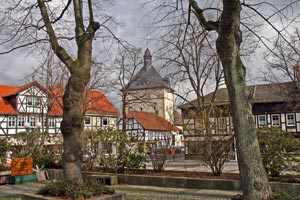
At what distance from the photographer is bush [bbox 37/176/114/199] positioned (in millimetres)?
6660

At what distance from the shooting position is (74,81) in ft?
24.8

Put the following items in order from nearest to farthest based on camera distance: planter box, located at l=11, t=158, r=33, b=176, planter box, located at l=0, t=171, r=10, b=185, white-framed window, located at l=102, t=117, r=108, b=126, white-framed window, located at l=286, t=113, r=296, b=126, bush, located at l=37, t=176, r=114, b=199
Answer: bush, located at l=37, t=176, r=114, b=199, planter box, located at l=0, t=171, r=10, b=185, planter box, located at l=11, t=158, r=33, b=176, white-framed window, located at l=286, t=113, r=296, b=126, white-framed window, located at l=102, t=117, r=108, b=126

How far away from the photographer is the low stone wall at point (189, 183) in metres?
10.3

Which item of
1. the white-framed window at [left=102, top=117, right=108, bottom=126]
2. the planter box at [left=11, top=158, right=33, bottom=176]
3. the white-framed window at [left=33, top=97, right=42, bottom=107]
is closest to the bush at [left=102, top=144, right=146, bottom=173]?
the planter box at [left=11, top=158, right=33, bottom=176]

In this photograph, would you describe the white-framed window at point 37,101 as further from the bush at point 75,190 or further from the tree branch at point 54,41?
the bush at point 75,190

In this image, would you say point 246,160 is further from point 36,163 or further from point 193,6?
point 36,163

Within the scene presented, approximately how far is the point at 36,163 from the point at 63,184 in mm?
10851

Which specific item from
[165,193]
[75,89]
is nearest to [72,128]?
[75,89]

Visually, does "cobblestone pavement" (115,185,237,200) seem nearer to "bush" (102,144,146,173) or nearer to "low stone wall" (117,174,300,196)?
"low stone wall" (117,174,300,196)

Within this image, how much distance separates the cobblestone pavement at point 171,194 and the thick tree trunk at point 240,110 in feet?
15.0

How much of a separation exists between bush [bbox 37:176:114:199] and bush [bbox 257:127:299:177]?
641 centimetres

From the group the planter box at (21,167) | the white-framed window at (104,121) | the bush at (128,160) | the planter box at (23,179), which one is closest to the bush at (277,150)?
the bush at (128,160)

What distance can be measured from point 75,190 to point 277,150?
7410mm

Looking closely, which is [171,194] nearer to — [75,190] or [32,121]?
[75,190]
